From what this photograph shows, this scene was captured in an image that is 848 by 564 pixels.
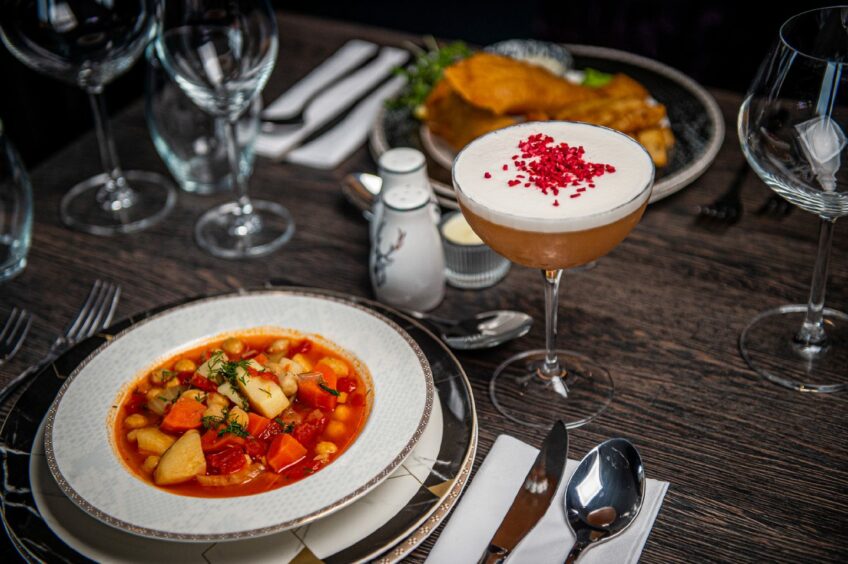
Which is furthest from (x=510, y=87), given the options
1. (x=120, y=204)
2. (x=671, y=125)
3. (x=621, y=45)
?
(x=621, y=45)

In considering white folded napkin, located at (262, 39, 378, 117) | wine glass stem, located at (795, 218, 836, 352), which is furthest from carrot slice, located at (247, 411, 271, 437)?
white folded napkin, located at (262, 39, 378, 117)

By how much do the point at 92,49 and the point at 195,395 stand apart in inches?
36.6

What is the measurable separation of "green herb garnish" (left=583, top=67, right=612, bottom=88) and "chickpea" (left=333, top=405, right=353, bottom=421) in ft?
4.46

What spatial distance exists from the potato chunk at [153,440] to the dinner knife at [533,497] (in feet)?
1.62

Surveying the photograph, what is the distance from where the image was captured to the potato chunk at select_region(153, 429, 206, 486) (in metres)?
1.18

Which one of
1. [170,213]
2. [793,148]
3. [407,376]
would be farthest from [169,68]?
[793,148]

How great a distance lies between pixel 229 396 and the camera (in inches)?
50.8

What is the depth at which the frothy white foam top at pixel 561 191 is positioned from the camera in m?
1.20

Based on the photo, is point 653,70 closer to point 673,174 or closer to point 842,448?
point 673,174

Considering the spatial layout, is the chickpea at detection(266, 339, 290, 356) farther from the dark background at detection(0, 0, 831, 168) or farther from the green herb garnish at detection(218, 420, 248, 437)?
the dark background at detection(0, 0, 831, 168)

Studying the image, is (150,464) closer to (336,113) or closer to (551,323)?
(551,323)

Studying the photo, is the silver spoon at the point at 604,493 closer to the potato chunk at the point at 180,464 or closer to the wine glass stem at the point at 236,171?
the potato chunk at the point at 180,464

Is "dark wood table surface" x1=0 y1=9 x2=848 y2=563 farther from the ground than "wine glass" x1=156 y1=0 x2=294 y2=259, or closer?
closer

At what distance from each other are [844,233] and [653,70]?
2.54 feet
